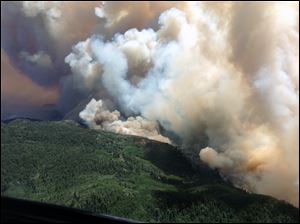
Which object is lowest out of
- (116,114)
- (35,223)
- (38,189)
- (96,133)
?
(35,223)

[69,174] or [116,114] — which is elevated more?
[116,114]

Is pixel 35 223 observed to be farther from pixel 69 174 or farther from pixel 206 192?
pixel 206 192

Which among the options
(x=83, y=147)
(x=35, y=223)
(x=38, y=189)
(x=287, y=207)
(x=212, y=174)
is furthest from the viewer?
(x=212, y=174)

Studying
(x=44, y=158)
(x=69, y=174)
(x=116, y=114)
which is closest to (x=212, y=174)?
(x=116, y=114)

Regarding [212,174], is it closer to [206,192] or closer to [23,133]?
[206,192]

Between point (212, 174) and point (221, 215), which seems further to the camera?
point (212, 174)

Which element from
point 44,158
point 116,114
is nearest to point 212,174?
point 116,114

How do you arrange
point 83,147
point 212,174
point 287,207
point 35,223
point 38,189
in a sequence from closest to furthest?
1. point 35,223
2. point 287,207
3. point 38,189
4. point 83,147
5. point 212,174
